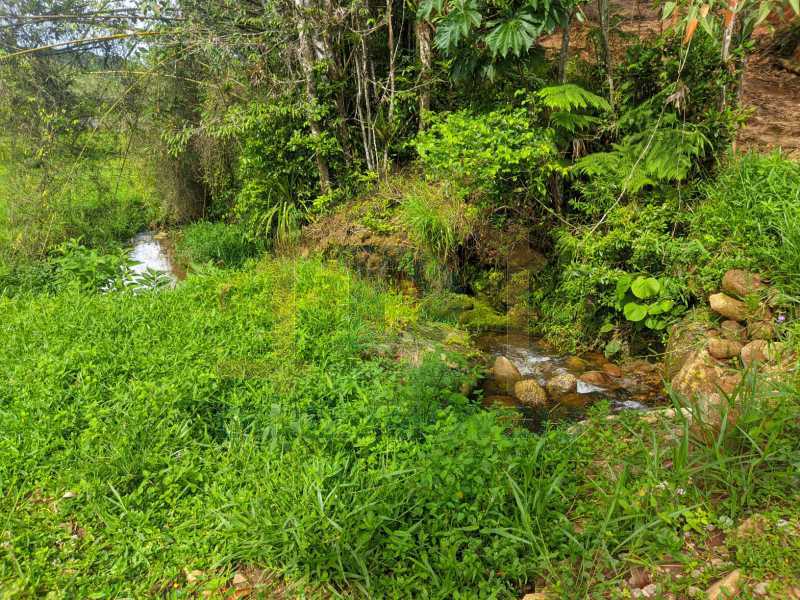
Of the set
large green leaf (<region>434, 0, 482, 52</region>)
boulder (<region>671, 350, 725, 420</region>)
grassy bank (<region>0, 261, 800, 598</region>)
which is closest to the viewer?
grassy bank (<region>0, 261, 800, 598</region>)

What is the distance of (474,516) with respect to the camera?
2492 mm

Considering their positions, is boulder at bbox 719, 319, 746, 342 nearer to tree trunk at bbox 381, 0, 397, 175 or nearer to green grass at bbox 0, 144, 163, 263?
tree trunk at bbox 381, 0, 397, 175

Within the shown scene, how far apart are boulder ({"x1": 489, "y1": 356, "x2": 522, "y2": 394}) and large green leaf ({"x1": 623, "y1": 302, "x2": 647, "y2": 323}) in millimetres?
1047

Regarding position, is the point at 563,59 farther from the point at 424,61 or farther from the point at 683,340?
the point at 683,340

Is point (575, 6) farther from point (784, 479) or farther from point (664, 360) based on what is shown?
point (784, 479)

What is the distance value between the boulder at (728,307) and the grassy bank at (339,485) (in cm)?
134

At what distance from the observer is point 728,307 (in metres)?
3.98

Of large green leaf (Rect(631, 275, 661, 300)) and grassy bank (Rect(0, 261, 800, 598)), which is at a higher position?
large green leaf (Rect(631, 275, 661, 300))

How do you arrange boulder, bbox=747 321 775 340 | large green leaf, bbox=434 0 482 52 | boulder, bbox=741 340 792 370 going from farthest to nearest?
1. large green leaf, bbox=434 0 482 52
2. boulder, bbox=747 321 775 340
3. boulder, bbox=741 340 792 370

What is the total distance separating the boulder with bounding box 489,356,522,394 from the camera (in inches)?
176

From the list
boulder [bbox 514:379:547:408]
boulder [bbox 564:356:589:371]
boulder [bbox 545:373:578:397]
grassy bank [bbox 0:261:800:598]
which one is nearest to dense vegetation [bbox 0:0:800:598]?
grassy bank [bbox 0:261:800:598]

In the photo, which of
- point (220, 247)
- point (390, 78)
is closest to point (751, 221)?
point (390, 78)

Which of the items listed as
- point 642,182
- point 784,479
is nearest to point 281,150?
point 642,182

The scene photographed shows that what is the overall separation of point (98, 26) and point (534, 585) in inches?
314
